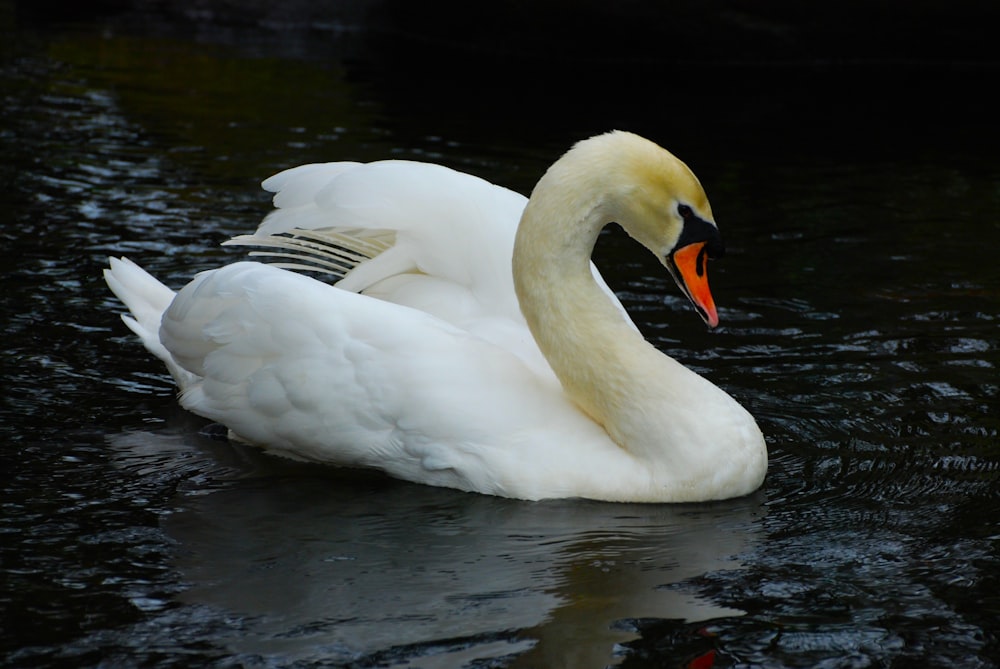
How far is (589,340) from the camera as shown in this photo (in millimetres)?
5410

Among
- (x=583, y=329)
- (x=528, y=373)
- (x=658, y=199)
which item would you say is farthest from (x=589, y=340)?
(x=658, y=199)

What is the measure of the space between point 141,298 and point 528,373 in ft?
6.37

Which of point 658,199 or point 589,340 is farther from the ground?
point 658,199

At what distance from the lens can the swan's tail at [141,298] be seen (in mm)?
6340

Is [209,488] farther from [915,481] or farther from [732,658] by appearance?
[915,481]

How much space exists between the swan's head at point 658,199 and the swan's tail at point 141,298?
6.92 feet

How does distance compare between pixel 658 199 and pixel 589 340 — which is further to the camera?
pixel 589 340

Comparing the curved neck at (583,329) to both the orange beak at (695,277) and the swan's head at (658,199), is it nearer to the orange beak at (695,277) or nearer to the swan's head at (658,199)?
the swan's head at (658,199)

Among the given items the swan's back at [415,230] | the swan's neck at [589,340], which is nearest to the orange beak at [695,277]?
the swan's neck at [589,340]

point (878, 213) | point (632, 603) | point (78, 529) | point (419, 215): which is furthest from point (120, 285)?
point (878, 213)

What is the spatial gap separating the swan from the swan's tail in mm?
551

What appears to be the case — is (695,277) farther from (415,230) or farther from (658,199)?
(415,230)

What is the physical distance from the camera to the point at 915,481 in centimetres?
539

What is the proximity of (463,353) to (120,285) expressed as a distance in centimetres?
196
